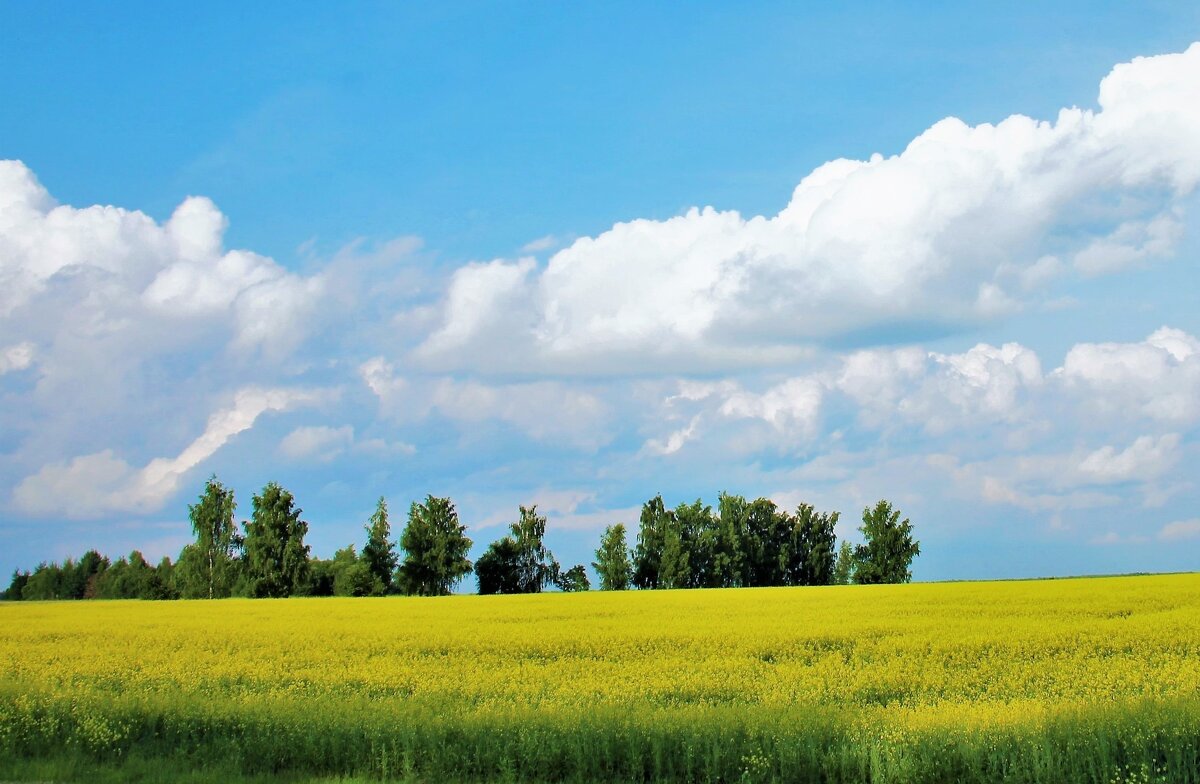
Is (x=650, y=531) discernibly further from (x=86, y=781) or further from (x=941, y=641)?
(x=86, y=781)

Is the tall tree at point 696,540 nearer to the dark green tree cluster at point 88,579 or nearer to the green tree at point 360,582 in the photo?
Answer: the green tree at point 360,582

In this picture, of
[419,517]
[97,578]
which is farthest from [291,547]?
[97,578]

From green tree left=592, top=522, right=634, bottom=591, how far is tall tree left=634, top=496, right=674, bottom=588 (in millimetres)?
1183

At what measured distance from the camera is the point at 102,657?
21609mm

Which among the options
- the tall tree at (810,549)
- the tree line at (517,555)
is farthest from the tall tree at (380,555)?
the tall tree at (810,549)

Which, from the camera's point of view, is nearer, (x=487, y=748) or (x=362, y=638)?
(x=487, y=748)

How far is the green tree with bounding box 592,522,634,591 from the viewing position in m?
77.8

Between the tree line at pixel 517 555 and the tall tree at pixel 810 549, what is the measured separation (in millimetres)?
94

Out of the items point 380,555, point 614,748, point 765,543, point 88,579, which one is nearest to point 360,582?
point 380,555

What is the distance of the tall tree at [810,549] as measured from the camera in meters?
84.7

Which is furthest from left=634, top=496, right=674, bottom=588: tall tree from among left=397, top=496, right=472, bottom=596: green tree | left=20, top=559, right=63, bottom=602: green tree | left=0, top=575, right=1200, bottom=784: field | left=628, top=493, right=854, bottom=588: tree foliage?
left=20, top=559, right=63, bottom=602: green tree

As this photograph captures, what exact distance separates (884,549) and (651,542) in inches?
796

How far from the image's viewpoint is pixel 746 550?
272 ft

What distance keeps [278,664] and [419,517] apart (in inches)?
2177
